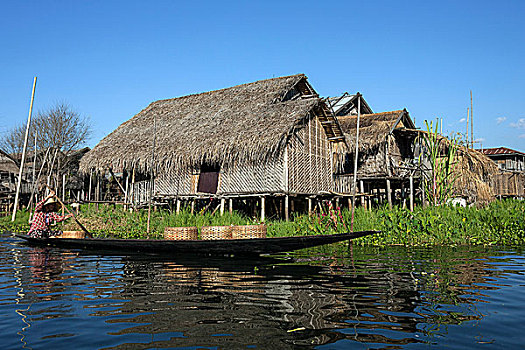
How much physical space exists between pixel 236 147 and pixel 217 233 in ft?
19.3

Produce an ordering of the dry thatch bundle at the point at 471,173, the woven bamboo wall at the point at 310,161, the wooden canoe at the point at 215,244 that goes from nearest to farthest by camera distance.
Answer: the wooden canoe at the point at 215,244
the dry thatch bundle at the point at 471,173
the woven bamboo wall at the point at 310,161

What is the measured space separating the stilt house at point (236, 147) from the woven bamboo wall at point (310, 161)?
1.4 inches

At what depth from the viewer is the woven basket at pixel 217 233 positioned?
9445 mm

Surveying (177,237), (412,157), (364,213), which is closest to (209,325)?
(177,237)

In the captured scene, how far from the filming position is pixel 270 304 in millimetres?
5230

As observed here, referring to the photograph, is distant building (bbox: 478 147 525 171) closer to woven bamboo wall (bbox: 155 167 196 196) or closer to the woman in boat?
woven bamboo wall (bbox: 155 167 196 196)

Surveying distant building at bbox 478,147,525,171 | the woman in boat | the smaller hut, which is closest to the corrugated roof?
distant building at bbox 478,147,525,171

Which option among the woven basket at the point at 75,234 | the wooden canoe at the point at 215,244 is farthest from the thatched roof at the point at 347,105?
the wooden canoe at the point at 215,244

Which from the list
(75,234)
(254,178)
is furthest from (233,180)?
(75,234)

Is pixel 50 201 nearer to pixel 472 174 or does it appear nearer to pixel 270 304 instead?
pixel 270 304

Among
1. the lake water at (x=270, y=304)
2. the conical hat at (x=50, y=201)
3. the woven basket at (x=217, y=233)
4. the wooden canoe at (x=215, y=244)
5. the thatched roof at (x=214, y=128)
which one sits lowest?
the lake water at (x=270, y=304)

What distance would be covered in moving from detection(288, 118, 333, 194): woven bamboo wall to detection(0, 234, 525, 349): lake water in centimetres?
695

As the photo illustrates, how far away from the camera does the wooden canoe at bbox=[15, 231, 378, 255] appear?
8.20 metres

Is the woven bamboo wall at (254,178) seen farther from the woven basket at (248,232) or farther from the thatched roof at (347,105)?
the thatched roof at (347,105)
